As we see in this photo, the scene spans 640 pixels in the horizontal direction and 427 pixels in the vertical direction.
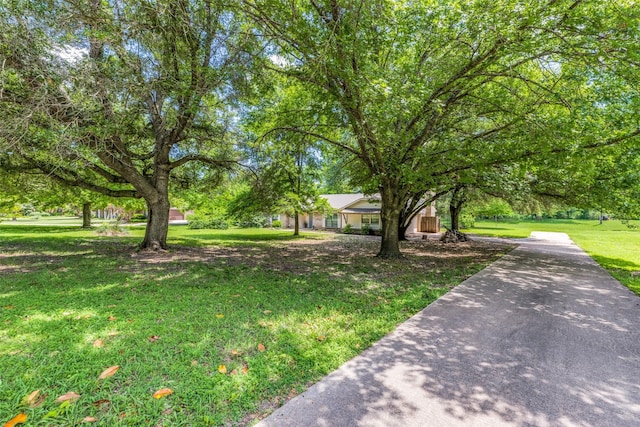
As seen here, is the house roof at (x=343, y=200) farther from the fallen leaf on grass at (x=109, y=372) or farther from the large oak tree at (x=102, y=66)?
the fallen leaf on grass at (x=109, y=372)

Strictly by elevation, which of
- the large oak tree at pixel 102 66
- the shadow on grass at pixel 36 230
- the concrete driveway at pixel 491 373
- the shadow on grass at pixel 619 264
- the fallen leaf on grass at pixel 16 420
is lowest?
the shadow on grass at pixel 619 264

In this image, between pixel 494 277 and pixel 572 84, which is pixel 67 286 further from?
pixel 572 84

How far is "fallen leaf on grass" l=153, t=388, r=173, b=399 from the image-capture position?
8.16ft

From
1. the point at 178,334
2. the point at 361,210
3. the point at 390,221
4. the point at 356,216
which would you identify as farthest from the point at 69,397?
the point at 356,216

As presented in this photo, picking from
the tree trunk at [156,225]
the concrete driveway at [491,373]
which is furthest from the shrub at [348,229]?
the concrete driveway at [491,373]

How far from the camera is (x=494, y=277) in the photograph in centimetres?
805

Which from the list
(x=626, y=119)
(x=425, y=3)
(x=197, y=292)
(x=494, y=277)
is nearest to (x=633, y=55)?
(x=626, y=119)

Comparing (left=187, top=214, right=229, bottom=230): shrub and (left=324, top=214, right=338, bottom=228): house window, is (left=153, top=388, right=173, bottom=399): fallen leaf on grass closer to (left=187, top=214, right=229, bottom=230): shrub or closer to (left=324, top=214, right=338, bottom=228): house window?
(left=324, top=214, right=338, bottom=228): house window

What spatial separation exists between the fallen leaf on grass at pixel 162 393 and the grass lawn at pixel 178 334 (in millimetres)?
29

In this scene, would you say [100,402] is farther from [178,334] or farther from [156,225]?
[156,225]

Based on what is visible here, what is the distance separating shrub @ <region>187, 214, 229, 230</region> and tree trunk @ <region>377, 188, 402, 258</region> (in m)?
21.8

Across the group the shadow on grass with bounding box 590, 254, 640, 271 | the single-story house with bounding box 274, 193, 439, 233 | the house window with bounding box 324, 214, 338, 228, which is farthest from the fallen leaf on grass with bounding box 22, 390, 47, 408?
the house window with bounding box 324, 214, 338, 228

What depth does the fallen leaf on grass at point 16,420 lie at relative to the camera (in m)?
2.09

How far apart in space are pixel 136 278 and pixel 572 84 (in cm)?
1199
